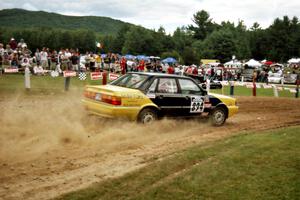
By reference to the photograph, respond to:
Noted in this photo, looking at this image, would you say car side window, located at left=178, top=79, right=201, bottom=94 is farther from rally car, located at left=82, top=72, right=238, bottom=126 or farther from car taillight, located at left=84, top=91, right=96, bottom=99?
car taillight, located at left=84, top=91, right=96, bottom=99

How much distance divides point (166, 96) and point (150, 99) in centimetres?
54

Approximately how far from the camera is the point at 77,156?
7262 millimetres

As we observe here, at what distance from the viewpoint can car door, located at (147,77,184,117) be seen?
1017 cm

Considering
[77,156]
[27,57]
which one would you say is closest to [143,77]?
[77,156]

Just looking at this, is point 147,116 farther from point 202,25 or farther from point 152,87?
point 202,25

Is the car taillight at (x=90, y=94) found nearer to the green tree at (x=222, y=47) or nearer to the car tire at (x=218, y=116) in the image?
the car tire at (x=218, y=116)

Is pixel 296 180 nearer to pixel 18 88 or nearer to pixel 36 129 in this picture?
pixel 36 129

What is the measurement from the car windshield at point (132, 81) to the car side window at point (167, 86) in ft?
1.45

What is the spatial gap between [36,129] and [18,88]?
29.4 feet

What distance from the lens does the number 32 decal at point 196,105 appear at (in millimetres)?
10844

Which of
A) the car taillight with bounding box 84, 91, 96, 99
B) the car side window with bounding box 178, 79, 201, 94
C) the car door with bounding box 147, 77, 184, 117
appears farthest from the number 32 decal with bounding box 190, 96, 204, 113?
the car taillight with bounding box 84, 91, 96, 99

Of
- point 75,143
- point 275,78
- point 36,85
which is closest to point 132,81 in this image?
point 75,143

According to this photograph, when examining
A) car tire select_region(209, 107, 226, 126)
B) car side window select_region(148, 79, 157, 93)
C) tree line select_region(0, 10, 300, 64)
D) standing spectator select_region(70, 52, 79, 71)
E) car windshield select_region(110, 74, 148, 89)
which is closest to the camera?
car side window select_region(148, 79, 157, 93)

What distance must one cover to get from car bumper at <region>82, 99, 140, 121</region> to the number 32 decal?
1.79 m
